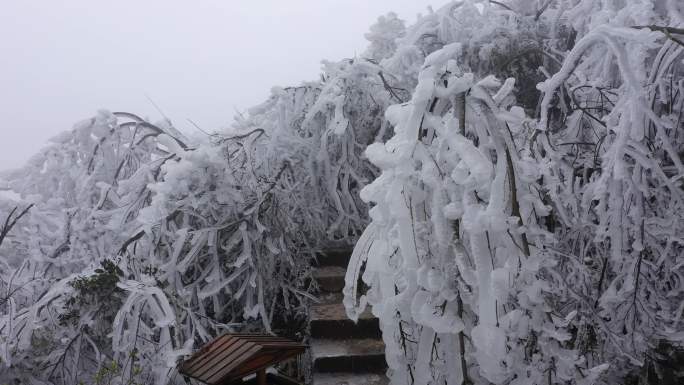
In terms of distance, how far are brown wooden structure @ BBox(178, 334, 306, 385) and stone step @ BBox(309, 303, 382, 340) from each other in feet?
4.33

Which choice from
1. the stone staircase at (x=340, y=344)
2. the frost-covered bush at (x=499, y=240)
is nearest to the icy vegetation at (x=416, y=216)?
the frost-covered bush at (x=499, y=240)

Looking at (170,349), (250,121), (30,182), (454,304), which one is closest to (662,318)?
(454,304)

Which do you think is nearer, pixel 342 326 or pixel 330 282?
pixel 342 326

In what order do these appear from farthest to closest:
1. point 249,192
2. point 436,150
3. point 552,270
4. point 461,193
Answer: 1. point 249,192
2. point 552,270
3. point 436,150
4. point 461,193

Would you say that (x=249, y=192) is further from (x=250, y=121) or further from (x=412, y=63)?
(x=412, y=63)

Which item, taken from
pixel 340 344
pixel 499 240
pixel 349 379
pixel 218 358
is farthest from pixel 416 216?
pixel 340 344

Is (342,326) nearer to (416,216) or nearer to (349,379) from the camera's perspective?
(349,379)

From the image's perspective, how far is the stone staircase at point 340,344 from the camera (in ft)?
11.0

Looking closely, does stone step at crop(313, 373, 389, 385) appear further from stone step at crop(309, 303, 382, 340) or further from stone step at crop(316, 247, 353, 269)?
stone step at crop(316, 247, 353, 269)

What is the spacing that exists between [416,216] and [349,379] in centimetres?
200

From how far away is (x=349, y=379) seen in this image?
330cm

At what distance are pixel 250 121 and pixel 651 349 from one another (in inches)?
145

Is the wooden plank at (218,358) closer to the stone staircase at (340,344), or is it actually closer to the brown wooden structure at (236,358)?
the brown wooden structure at (236,358)

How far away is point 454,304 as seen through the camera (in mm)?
1673
